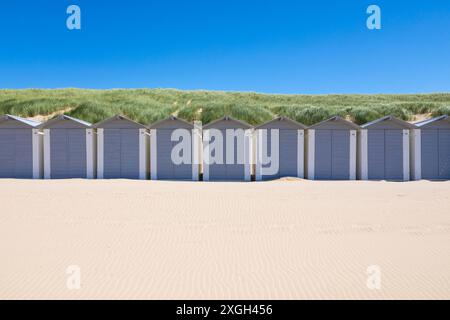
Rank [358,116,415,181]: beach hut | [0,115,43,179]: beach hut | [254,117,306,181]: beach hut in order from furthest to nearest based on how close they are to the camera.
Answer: [358,116,415,181]: beach hut, [254,117,306,181]: beach hut, [0,115,43,179]: beach hut

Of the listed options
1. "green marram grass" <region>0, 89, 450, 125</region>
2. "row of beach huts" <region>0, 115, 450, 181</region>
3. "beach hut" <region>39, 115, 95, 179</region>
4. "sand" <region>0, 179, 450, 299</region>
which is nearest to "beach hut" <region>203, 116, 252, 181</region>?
"row of beach huts" <region>0, 115, 450, 181</region>

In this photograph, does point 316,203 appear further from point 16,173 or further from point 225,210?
point 16,173

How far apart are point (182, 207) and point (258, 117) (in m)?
25.3

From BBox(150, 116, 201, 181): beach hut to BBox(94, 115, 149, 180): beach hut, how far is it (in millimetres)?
515

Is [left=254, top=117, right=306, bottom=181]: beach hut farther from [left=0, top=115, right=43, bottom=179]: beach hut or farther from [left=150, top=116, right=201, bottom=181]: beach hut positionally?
[left=0, top=115, right=43, bottom=179]: beach hut

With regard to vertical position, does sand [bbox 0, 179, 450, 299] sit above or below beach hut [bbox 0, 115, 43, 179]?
below

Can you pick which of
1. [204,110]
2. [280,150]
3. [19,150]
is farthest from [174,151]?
[204,110]

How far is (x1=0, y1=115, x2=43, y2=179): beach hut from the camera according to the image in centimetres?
1842

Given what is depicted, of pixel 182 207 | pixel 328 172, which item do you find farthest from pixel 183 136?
pixel 182 207

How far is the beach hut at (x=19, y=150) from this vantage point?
18.4 meters

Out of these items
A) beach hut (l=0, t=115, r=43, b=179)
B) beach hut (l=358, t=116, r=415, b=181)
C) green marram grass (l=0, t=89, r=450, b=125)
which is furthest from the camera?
green marram grass (l=0, t=89, r=450, b=125)

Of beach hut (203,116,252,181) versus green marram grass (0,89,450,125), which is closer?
beach hut (203,116,252,181)
